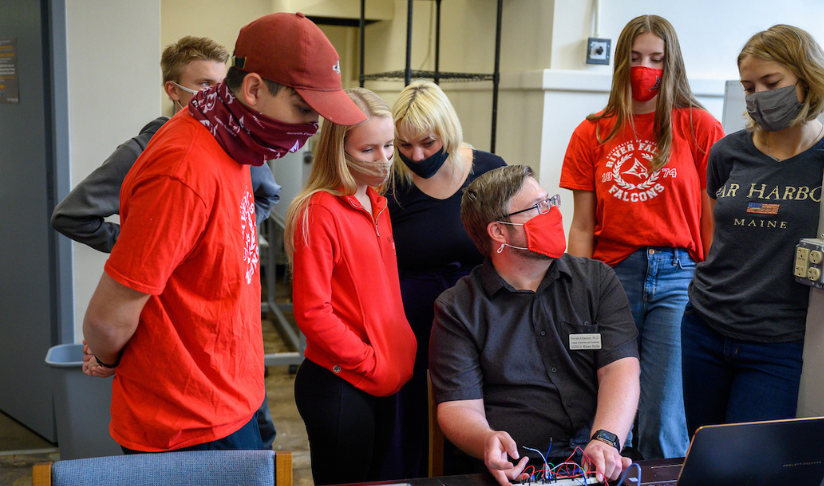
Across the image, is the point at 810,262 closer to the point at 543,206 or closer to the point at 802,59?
the point at 802,59

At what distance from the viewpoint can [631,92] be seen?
81.4 inches

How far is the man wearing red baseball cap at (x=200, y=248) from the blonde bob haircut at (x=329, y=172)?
419mm

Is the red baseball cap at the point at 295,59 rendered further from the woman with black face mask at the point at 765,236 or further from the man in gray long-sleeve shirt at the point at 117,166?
the woman with black face mask at the point at 765,236

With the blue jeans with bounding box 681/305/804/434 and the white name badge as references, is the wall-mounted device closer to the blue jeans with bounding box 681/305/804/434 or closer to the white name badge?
the blue jeans with bounding box 681/305/804/434

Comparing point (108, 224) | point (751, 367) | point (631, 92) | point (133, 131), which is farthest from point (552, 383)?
point (133, 131)

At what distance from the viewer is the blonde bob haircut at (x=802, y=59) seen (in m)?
1.51

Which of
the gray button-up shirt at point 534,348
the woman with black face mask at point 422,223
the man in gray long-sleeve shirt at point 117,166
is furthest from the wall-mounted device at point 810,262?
the man in gray long-sleeve shirt at point 117,166

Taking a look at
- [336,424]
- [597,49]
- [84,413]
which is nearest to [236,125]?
[336,424]

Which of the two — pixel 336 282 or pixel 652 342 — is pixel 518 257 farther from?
pixel 652 342

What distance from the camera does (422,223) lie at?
197 cm

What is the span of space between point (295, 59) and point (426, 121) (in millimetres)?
868

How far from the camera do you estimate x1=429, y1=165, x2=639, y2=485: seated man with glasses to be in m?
1.51

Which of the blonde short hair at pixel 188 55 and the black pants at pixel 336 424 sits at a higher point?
the blonde short hair at pixel 188 55

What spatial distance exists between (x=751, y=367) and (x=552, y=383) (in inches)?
19.5
